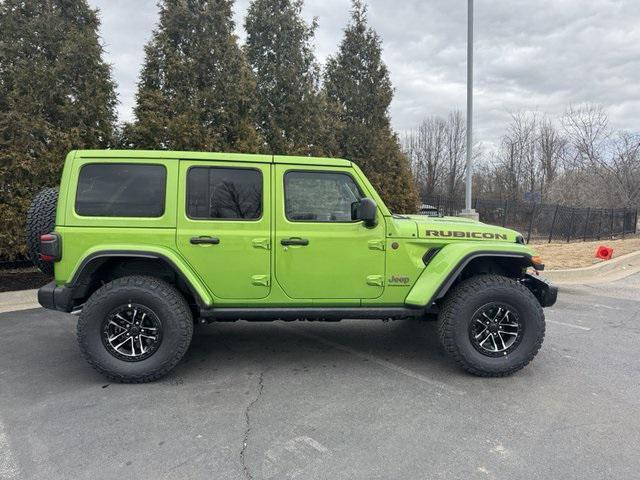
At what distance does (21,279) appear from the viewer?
741cm

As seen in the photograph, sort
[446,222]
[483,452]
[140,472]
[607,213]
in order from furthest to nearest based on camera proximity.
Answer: [607,213] < [446,222] < [483,452] < [140,472]

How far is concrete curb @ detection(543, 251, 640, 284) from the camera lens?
8.87m

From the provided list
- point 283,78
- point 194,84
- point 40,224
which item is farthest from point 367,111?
point 40,224

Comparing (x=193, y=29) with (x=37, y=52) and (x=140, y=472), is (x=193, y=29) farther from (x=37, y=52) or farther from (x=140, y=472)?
(x=140, y=472)

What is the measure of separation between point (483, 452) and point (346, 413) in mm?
952

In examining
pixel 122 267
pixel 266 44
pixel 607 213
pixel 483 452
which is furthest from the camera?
pixel 607 213

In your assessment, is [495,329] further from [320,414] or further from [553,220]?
[553,220]

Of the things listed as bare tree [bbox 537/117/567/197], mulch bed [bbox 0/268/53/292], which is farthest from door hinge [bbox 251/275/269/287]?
bare tree [bbox 537/117/567/197]

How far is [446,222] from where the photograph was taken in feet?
13.4

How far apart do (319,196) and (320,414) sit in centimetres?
185

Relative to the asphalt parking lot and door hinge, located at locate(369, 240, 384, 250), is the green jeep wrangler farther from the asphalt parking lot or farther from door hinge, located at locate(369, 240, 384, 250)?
the asphalt parking lot

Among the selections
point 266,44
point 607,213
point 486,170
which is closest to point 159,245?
point 266,44

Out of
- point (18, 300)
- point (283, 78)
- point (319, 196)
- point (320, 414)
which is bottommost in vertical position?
point (320, 414)

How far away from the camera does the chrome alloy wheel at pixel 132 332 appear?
3531 mm
